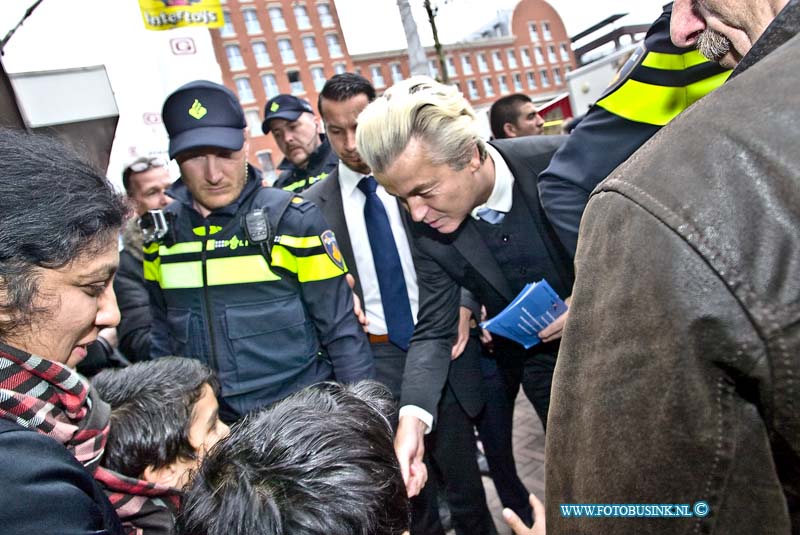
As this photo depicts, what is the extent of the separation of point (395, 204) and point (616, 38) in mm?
38247

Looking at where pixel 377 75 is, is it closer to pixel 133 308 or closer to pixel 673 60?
pixel 133 308

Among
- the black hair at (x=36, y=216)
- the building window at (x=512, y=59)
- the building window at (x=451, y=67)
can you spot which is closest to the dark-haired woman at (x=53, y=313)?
the black hair at (x=36, y=216)

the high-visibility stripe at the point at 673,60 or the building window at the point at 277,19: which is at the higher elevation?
the building window at the point at 277,19

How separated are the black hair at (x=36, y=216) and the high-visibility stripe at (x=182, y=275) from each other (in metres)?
0.91

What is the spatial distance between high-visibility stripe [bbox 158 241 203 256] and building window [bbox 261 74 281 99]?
3937cm

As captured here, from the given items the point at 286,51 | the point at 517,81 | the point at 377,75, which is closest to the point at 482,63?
the point at 517,81

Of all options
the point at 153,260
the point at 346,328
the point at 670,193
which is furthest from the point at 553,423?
the point at 153,260

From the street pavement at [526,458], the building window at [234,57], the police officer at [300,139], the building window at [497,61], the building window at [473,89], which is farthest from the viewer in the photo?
the building window at [497,61]

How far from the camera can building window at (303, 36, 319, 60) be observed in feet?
131

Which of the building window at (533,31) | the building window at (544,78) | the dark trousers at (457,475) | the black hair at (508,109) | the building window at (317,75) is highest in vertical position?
the building window at (533,31)

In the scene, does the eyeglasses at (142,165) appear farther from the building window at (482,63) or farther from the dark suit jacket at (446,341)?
the building window at (482,63)

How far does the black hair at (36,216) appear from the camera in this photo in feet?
A: 3.19

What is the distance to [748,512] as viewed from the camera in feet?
1.80

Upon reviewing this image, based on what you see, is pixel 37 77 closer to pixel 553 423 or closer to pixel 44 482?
pixel 44 482
